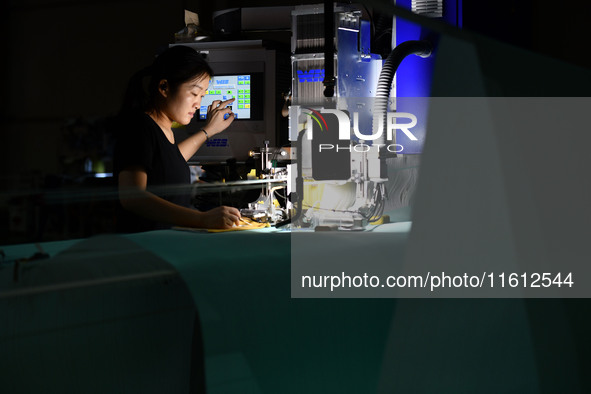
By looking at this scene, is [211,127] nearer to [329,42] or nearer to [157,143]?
[157,143]

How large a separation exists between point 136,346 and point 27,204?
3.14m

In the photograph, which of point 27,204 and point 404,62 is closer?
point 404,62

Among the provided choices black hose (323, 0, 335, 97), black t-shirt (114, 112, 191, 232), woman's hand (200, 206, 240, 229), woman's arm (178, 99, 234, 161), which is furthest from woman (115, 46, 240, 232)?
black hose (323, 0, 335, 97)

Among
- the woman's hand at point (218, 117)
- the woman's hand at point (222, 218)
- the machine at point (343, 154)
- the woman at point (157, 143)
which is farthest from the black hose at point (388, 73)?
the woman's hand at point (218, 117)

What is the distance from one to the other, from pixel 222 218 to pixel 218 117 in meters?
0.97

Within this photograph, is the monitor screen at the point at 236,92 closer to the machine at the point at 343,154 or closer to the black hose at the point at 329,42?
the machine at the point at 343,154

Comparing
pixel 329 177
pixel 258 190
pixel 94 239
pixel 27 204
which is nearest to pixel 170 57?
pixel 258 190

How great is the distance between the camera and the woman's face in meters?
1.72

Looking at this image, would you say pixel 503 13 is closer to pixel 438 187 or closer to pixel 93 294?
pixel 438 187

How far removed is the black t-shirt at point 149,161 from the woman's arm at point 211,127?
29 centimetres

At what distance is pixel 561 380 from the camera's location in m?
1.12

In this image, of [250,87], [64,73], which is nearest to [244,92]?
[250,87]

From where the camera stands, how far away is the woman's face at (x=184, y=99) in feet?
5.65

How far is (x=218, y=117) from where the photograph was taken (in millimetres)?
2156
